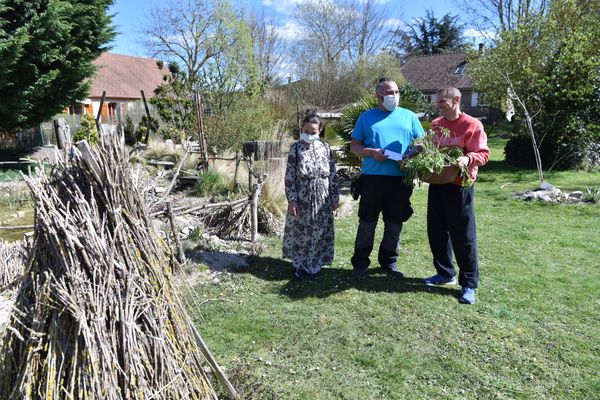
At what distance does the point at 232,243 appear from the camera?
5.45 meters

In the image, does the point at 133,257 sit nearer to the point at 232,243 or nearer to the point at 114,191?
the point at 114,191

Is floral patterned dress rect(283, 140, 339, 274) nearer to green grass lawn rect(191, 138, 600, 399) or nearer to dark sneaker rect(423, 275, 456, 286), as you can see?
green grass lawn rect(191, 138, 600, 399)

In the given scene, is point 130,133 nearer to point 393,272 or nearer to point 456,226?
point 393,272

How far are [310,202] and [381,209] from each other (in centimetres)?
68

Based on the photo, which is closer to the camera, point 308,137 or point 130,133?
point 308,137

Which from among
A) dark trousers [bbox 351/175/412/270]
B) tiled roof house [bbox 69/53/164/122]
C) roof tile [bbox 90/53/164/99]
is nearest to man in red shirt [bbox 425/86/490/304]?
dark trousers [bbox 351/175/412/270]

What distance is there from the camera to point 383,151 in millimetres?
3750

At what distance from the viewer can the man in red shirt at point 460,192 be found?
3.53 m

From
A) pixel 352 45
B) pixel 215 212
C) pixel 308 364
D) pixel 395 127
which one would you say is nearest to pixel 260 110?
pixel 215 212

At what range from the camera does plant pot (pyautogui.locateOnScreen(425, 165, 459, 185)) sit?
3.46 meters

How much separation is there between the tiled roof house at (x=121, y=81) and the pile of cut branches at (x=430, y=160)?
2417 centimetres

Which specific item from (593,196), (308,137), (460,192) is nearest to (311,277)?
(308,137)

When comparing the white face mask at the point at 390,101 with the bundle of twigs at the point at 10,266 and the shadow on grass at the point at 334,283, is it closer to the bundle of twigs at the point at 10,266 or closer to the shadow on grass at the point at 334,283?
the shadow on grass at the point at 334,283

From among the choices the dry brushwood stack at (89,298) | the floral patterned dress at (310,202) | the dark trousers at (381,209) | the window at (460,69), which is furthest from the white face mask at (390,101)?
the window at (460,69)
